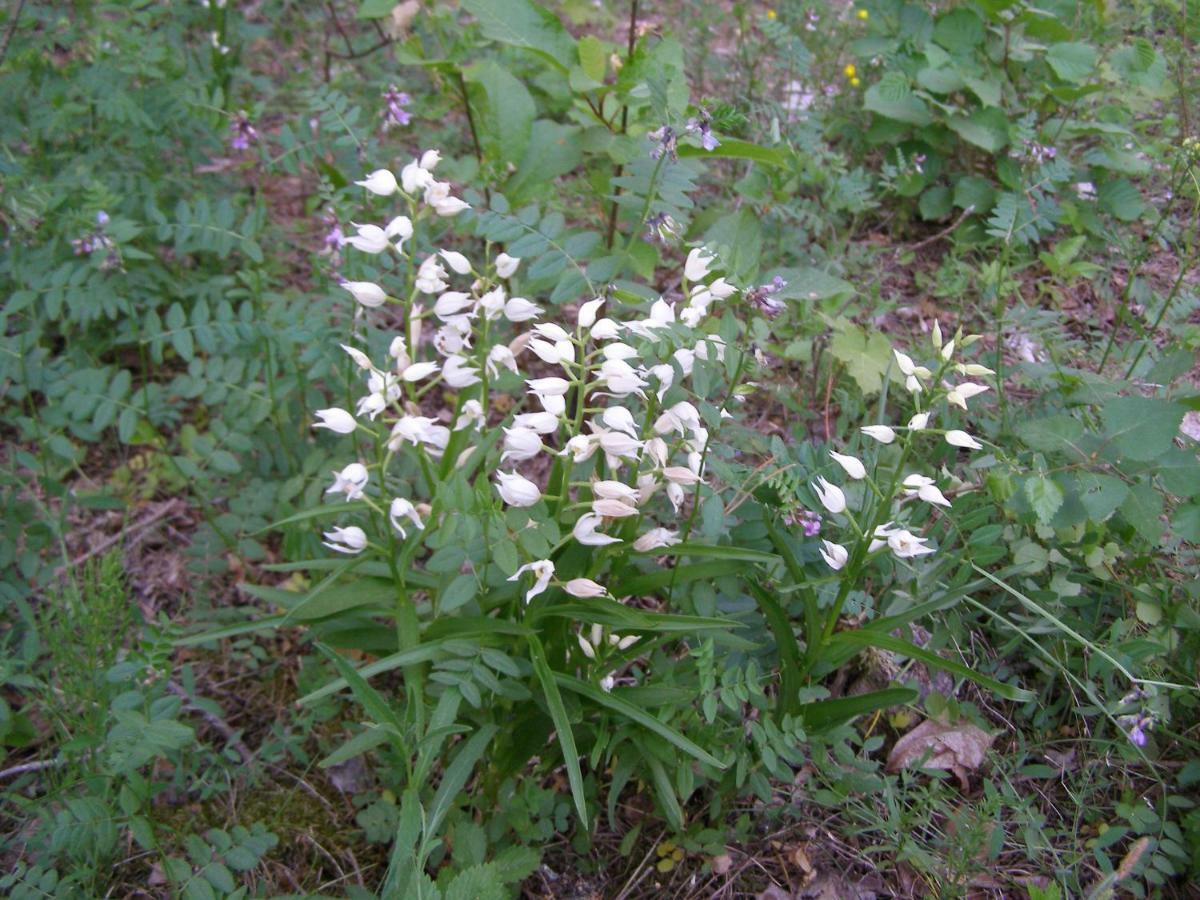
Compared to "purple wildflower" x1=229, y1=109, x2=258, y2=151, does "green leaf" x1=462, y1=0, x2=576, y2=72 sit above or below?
above

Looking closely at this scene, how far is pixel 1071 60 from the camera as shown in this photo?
3.07 m

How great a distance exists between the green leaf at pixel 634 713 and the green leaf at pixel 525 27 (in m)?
1.76

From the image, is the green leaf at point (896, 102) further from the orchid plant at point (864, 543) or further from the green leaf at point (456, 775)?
the green leaf at point (456, 775)

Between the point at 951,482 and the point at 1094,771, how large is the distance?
29.5 inches

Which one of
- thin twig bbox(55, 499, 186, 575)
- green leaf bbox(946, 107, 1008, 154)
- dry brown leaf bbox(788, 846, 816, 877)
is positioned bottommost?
thin twig bbox(55, 499, 186, 575)

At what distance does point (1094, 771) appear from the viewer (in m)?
2.07

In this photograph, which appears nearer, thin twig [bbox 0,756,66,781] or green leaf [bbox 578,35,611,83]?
thin twig [bbox 0,756,66,781]

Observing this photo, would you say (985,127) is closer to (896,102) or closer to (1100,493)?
(896,102)

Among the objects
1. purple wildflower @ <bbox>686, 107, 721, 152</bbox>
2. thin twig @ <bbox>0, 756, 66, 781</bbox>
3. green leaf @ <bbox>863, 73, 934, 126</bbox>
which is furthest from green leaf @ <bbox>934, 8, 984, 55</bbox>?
thin twig @ <bbox>0, 756, 66, 781</bbox>

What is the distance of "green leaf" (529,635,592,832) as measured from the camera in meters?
1.59

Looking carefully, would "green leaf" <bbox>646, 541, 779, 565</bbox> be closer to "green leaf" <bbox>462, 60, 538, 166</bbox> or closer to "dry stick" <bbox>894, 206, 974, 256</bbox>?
"green leaf" <bbox>462, 60, 538, 166</bbox>

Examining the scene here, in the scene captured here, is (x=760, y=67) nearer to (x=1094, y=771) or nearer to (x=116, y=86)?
(x=116, y=86)

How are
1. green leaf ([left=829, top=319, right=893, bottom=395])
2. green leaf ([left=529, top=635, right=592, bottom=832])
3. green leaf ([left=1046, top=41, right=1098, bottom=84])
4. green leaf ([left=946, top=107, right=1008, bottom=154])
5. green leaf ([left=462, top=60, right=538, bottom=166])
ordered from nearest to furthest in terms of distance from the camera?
green leaf ([left=529, top=635, right=592, bottom=832])
green leaf ([left=829, top=319, right=893, bottom=395])
green leaf ([left=462, top=60, right=538, bottom=166])
green leaf ([left=1046, top=41, right=1098, bottom=84])
green leaf ([left=946, top=107, right=1008, bottom=154])

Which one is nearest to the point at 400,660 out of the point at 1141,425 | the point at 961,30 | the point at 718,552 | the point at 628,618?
the point at 628,618
